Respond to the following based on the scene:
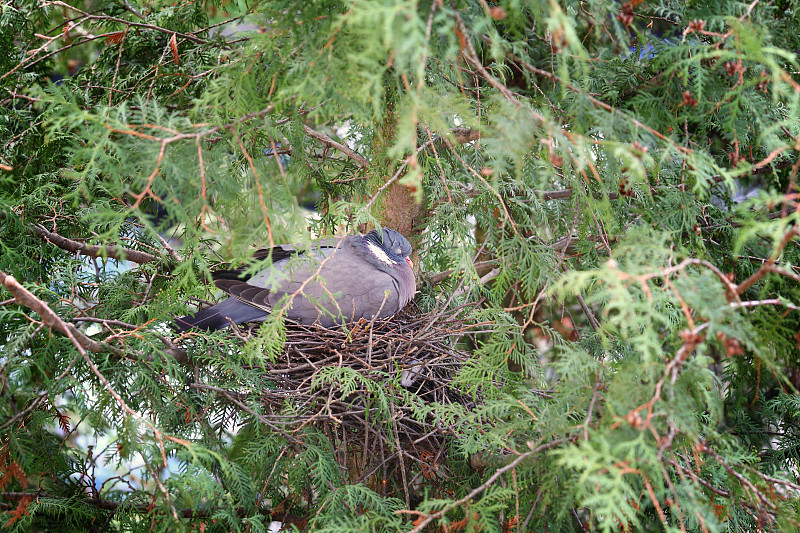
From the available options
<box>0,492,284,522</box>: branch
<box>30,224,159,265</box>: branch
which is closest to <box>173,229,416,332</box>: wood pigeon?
<box>30,224,159,265</box>: branch

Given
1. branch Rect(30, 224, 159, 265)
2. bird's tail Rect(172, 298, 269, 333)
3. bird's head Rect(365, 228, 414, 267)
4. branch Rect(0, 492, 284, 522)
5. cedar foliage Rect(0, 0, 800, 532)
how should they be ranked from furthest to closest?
bird's head Rect(365, 228, 414, 267) < bird's tail Rect(172, 298, 269, 333) < branch Rect(30, 224, 159, 265) < branch Rect(0, 492, 284, 522) < cedar foliage Rect(0, 0, 800, 532)

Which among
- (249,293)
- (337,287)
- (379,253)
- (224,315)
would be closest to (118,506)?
(224,315)

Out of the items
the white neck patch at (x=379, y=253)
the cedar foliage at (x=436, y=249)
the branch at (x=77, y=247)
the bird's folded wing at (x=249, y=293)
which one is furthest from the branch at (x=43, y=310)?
the white neck patch at (x=379, y=253)

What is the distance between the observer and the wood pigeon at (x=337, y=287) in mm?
2721

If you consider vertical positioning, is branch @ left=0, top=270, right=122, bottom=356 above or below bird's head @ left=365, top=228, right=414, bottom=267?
above

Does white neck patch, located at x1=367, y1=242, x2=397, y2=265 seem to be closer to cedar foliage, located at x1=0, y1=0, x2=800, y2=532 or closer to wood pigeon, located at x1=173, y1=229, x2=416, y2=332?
wood pigeon, located at x1=173, y1=229, x2=416, y2=332

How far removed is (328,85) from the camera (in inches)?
56.6

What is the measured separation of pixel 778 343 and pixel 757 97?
0.90m

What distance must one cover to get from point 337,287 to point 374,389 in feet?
2.40

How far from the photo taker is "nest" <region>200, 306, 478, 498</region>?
2285mm

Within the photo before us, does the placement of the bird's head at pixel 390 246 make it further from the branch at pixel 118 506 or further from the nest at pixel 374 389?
the branch at pixel 118 506

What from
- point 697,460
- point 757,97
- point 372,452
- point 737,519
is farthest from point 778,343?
point 372,452

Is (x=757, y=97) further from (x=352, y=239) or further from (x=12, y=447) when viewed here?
(x=12, y=447)

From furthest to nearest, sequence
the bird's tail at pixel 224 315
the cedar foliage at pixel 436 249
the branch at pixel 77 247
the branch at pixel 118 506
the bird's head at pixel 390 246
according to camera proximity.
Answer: the bird's head at pixel 390 246
the bird's tail at pixel 224 315
the branch at pixel 77 247
the branch at pixel 118 506
the cedar foliage at pixel 436 249
